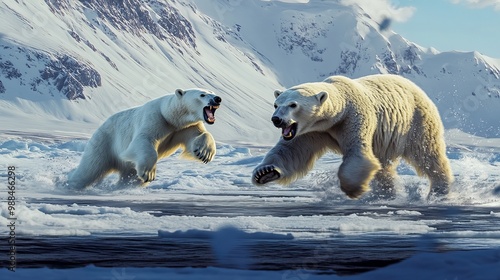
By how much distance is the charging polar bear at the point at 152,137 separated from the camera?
37.1 feet

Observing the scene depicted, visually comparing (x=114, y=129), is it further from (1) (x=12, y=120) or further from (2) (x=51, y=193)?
(1) (x=12, y=120)

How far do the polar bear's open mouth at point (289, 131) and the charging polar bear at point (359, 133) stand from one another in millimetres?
10

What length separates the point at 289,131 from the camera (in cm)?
893

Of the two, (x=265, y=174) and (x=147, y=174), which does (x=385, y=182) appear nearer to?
(x=265, y=174)

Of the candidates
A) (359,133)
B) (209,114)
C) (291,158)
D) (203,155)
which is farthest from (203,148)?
(359,133)

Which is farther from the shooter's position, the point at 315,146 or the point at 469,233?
the point at 315,146

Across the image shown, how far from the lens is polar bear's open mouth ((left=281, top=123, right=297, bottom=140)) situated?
8852mm

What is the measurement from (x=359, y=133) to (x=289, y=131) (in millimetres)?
986

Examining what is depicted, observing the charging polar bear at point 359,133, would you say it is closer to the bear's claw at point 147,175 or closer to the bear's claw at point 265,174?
the bear's claw at point 265,174

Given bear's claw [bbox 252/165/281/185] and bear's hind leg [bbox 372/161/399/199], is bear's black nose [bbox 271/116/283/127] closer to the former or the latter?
bear's claw [bbox 252/165/281/185]

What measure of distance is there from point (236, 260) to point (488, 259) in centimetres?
173

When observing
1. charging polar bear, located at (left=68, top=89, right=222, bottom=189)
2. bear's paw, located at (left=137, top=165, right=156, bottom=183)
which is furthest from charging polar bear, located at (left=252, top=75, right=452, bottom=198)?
bear's paw, located at (left=137, top=165, right=156, bottom=183)

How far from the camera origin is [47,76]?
18700cm

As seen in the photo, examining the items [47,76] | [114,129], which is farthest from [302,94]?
[47,76]
